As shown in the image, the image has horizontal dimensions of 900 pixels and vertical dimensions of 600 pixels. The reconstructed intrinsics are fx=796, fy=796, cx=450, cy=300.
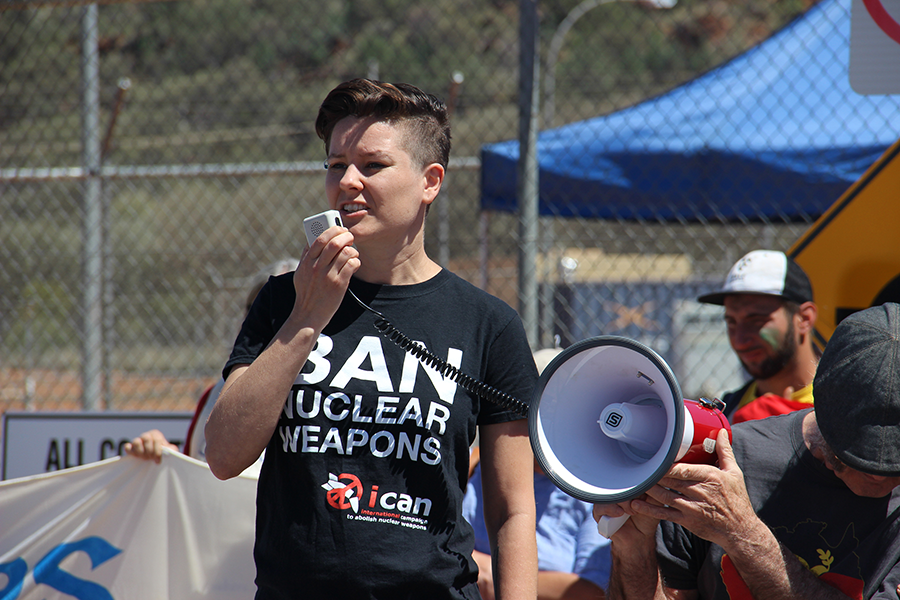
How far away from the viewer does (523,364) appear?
6.03 ft

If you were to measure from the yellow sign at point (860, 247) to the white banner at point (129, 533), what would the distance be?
245cm

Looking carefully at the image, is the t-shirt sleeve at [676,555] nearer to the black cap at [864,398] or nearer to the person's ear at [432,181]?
the black cap at [864,398]


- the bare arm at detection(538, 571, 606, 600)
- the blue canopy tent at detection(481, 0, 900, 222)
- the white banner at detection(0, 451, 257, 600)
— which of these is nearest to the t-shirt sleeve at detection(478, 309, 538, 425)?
the bare arm at detection(538, 571, 606, 600)

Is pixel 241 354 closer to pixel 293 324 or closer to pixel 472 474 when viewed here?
pixel 293 324

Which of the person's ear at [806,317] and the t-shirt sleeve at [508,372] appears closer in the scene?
the t-shirt sleeve at [508,372]

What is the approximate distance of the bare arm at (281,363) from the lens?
1582 mm

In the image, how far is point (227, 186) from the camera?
25.1 m

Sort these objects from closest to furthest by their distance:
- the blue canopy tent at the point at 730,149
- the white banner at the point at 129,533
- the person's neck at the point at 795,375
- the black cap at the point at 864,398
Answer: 1. the black cap at the point at 864,398
2. the white banner at the point at 129,533
3. the person's neck at the point at 795,375
4. the blue canopy tent at the point at 730,149

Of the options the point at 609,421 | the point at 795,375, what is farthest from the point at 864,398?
the point at 795,375

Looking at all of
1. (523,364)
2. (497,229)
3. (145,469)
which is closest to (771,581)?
(523,364)

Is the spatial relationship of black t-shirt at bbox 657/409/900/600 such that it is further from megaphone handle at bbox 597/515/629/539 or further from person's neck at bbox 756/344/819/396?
person's neck at bbox 756/344/819/396

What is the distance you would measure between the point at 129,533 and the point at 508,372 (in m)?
1.88

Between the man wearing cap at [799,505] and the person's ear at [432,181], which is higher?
the person's ear at [432,181]

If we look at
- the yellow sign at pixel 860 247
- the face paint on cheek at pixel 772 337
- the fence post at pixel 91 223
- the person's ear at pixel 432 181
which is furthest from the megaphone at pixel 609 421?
the fence post at pixel 91 223
